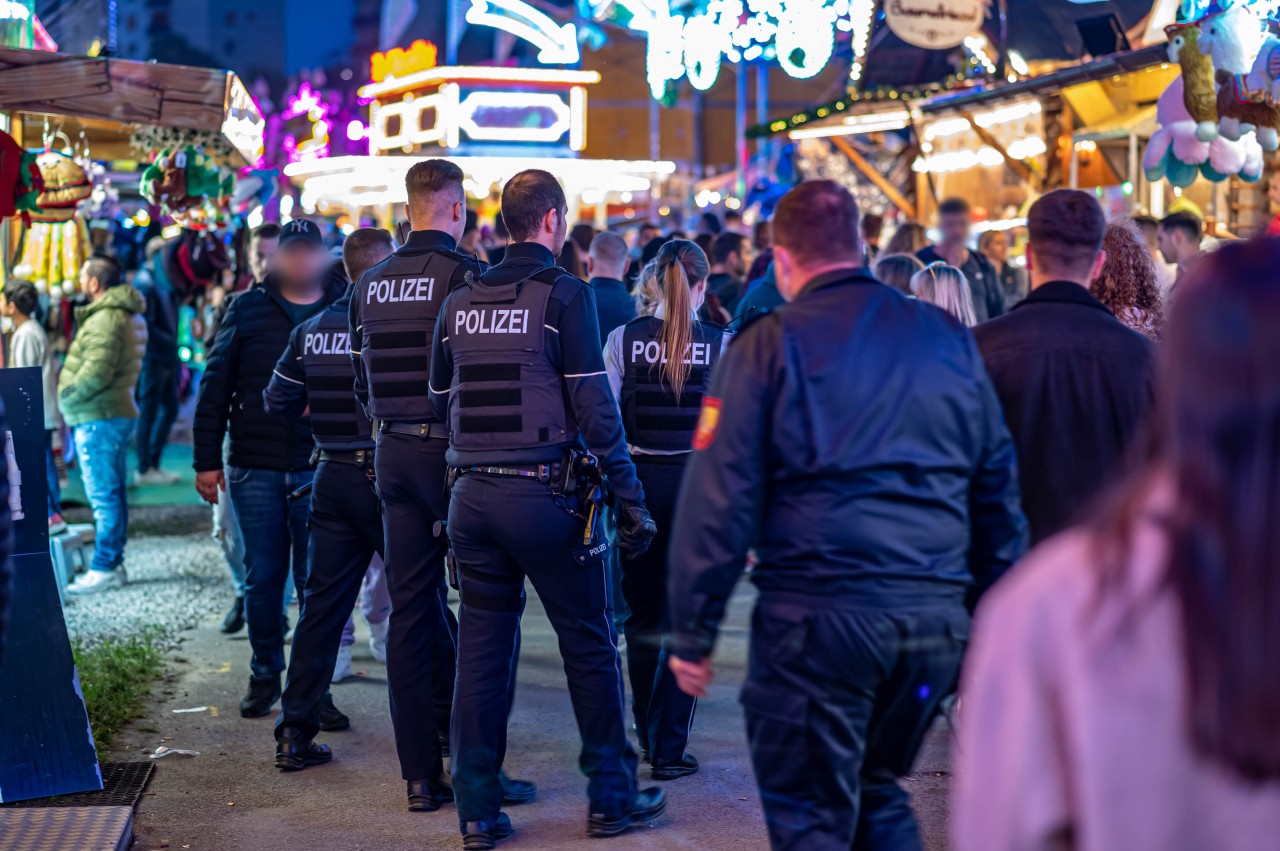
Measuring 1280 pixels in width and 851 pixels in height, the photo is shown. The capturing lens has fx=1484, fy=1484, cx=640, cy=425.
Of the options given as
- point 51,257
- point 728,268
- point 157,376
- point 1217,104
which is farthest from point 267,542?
point 157,376

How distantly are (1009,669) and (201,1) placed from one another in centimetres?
9550

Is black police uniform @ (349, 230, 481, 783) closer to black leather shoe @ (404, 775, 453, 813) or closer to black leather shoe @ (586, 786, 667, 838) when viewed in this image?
black leather shoe @ (404, 775, 453, 813)

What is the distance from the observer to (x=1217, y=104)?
8.05 metres

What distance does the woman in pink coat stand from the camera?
1.68m

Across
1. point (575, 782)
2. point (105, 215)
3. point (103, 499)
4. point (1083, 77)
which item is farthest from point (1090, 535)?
point (105, 215)

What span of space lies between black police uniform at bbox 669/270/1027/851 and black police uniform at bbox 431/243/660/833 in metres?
1.54

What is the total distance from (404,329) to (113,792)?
7.26ft

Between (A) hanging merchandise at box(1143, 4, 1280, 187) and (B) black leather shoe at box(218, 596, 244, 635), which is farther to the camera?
(B) black leather shoe at box(218, 596, 244, 635)

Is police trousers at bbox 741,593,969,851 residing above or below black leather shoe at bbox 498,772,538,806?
above

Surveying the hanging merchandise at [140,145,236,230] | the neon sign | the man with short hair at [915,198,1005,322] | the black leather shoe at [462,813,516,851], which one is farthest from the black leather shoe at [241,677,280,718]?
the neon sign

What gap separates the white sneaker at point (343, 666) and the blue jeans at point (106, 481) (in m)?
3.10

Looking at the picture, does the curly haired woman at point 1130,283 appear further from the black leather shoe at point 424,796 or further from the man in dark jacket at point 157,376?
the man in dark jacket at point 157,376

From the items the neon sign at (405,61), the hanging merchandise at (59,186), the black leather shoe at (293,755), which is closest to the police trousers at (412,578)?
the black leather shoe at (293,755)

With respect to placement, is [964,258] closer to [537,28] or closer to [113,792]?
[113,792]
